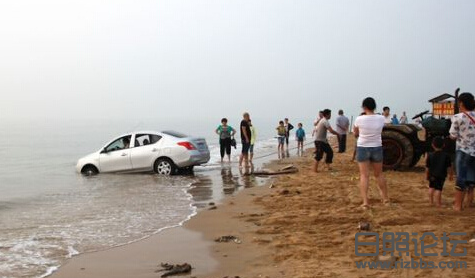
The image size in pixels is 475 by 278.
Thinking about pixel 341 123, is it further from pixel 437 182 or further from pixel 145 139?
pixel 437 182

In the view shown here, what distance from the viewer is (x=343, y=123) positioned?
55.0 ft

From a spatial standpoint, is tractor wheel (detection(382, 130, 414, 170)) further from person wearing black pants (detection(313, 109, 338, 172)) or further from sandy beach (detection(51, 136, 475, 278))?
sandy beach (detection(51, 136, 475, 278))

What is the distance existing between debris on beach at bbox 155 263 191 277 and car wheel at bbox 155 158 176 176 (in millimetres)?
9109

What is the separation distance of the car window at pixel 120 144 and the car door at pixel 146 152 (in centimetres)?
31

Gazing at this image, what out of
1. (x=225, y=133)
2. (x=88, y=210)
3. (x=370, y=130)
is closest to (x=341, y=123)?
(x=225, y=133)

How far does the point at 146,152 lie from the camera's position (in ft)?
47.5

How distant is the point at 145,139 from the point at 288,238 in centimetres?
965

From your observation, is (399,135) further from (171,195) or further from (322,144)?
(171,195)

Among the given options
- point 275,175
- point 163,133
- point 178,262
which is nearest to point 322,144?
point 275,175

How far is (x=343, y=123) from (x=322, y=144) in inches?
192

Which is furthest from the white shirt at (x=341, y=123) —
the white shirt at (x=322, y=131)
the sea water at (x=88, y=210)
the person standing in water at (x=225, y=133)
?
the white shirt at (x=322, y=131)

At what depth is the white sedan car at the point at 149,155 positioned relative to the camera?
14.2 meters

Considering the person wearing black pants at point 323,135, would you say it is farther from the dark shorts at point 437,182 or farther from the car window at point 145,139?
the dark shorts at point 437,182

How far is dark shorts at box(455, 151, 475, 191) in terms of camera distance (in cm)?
630
